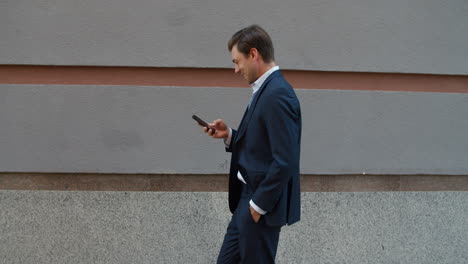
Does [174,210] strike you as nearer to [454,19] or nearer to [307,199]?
[307,199]

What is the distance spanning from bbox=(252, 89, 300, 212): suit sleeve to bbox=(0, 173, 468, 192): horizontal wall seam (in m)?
1.86

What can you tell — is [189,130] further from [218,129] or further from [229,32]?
[218,129]

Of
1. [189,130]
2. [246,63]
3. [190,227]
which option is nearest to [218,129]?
[246,63]

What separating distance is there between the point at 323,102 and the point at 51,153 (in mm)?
2452

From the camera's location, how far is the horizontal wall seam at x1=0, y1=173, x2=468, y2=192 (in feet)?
14.0

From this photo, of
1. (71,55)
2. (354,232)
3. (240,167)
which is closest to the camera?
(240,167)

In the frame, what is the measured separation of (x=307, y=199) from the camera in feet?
14.3

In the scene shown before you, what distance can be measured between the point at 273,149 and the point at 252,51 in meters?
0.56

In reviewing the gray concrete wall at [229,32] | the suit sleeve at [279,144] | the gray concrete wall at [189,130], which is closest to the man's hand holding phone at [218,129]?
the suit sleeve at [279,144]

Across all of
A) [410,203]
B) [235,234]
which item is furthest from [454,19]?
[235,234]

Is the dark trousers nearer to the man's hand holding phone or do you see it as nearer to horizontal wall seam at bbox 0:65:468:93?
the man's hand holding phone

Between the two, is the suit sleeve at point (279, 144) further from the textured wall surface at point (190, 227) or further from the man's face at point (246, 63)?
the textured wall surface at point (190, 227)

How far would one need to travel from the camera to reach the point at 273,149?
96.9 inches

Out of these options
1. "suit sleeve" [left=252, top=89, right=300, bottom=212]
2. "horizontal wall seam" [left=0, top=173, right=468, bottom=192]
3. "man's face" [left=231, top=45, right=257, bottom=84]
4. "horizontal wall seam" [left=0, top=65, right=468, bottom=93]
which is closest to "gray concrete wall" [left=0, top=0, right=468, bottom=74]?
"horizontal wall seam" [left=0, top=65, right=468, bottom=93]
